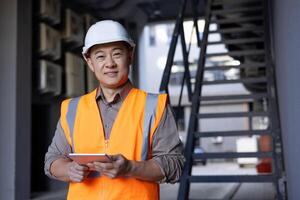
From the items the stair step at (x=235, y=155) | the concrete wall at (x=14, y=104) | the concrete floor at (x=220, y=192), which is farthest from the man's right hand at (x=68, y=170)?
the concrete floor at (x=220, y=192)

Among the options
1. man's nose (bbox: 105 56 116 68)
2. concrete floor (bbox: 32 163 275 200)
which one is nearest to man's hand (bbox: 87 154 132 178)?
man's nose (bbox: 105 56 116 68)

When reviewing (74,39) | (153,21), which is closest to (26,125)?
(74,39)

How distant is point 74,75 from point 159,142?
5.59 m

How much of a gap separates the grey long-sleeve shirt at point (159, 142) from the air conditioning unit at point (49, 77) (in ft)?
14.6

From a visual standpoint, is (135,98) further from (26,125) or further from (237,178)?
(26,125)

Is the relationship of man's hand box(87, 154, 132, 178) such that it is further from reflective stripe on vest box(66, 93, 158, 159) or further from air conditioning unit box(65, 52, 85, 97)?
air conditioning unit box(65, 52, 85, 97)

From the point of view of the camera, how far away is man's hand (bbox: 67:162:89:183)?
142cm

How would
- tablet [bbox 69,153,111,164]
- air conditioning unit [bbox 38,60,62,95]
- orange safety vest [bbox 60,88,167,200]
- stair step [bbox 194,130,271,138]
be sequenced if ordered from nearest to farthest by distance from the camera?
tablet [bbox 69,153,111,164] → orange safety vest [bbox 60,88,167,200] → stair step [bbox 194,130,271,138] → air conditioning unit [bbox 38,60,62,95]

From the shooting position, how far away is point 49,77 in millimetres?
6145

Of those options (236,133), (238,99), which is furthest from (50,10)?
(236,133)

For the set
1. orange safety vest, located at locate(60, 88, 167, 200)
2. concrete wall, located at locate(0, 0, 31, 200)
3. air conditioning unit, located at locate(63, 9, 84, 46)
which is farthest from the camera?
air conditioning unit, located at locate(63, 9, 84, 46)

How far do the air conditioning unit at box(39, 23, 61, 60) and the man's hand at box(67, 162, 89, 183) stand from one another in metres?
4.80

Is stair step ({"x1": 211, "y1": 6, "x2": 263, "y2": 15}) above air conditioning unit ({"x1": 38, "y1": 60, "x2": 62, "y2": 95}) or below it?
above

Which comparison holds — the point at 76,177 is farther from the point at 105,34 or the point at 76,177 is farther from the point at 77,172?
the point at 105,34
